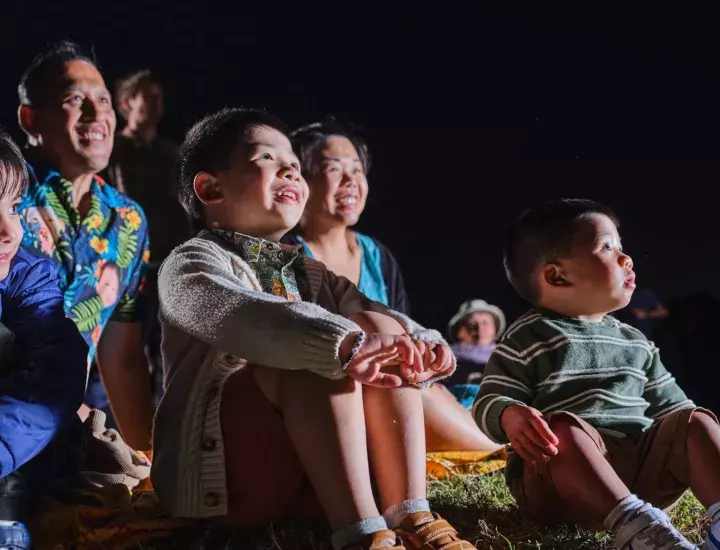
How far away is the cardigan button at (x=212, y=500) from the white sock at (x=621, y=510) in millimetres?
609

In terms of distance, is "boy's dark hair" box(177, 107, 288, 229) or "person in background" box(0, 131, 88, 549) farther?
"boy's dark hair" box(177, 107, 288, 229)

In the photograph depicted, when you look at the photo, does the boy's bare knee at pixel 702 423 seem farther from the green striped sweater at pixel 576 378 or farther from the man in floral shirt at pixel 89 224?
the man in floral shirt at pixel 89 224

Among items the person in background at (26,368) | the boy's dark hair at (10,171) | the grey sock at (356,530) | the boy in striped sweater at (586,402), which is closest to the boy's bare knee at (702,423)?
the boy in striped sweater at (586,402)

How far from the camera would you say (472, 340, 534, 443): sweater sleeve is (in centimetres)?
155

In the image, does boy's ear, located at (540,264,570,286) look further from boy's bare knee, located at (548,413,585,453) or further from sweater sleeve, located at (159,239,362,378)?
sweater sleeve, located at (159,239,362,378)

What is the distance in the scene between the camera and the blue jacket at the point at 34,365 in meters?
1.29

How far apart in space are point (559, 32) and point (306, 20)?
1026mm

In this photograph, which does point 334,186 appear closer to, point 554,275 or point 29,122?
point 29,122

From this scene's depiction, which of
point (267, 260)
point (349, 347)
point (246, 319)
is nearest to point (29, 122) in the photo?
point (267, 260)

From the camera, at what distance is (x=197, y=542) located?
138 centimetres

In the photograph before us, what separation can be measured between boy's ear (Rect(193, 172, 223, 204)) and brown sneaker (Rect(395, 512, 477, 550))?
689 mm

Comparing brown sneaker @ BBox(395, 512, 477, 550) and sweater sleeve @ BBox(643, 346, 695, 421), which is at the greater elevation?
sweater sleeve @ BBox(643, 346, 695, 421)

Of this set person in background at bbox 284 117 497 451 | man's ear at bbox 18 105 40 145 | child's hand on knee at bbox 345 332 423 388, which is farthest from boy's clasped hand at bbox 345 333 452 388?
man's ear at bbox 18 105 40 145

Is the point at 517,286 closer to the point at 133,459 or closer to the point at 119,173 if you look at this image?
the point at 133,459
